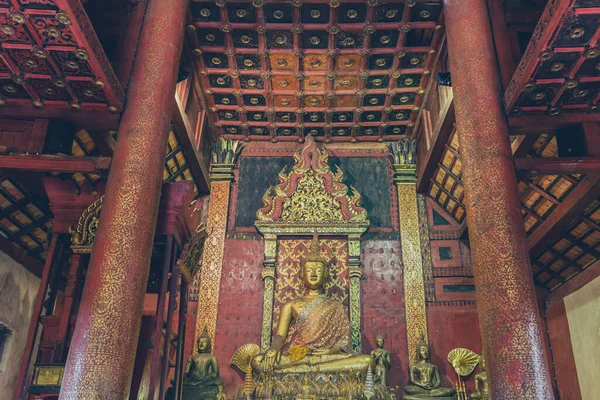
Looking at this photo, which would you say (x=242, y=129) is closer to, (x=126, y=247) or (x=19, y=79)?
(x=19, y=79)

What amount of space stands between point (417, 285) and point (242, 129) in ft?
14.2

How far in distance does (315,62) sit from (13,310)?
6.13 m

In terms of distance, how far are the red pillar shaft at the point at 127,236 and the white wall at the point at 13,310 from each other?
3943mm

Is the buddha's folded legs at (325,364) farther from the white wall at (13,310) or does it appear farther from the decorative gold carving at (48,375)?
the white wall at (13,310)

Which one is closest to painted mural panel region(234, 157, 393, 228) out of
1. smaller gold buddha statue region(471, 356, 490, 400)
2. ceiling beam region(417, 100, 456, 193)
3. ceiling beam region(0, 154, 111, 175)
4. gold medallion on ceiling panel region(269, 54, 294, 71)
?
ceiling beam region(417, 100, 456, 193)

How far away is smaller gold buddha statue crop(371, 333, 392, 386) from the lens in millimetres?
7947

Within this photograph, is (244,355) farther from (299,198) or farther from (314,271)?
(299,198)

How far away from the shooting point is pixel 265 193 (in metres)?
10.1

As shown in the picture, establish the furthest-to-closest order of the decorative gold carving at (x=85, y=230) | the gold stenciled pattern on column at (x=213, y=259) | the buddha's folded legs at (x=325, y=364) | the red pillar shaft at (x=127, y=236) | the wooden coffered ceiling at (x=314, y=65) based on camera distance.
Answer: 1. the gold stenciled pattern on column at (x=213, y=259)
2. the wooden coffered ceiling at (x=314, y=65)
3. the buddha's folded legs at (x=325, y=364)
4. the decorative gold carving at (x=85, y=230)
5. the red pillar shaft at (x=127, y=236)

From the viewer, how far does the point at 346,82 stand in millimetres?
9336

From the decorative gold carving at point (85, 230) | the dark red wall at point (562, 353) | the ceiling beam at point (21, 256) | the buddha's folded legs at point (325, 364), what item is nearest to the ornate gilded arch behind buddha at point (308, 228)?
the buddha's folded legs at point (325, 364)

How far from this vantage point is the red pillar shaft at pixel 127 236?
465cm

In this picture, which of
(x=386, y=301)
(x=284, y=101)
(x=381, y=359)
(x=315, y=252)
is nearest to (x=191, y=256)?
(x=315, y=252)

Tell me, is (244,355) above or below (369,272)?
below
